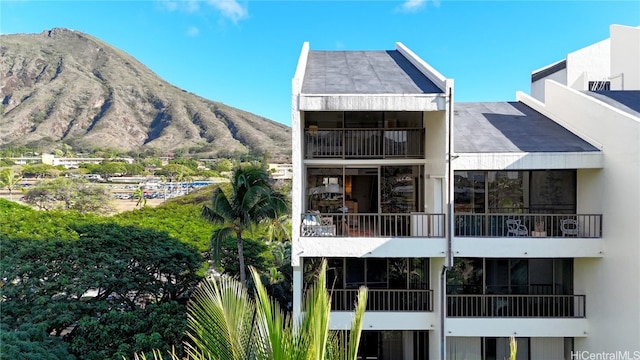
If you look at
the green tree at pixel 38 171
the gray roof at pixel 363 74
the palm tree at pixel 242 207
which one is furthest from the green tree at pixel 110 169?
the gray roof at pixel 363 74

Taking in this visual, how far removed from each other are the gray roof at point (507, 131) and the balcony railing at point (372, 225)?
2.28 m

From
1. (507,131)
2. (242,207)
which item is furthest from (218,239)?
(507,131)

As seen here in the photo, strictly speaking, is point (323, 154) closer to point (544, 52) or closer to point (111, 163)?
point (544, 52)

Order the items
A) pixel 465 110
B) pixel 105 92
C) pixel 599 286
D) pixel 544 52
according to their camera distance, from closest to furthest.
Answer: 1. pixel 599 286
2. pixel 465 110
3. pixel 544 52
4. pixel 105 92

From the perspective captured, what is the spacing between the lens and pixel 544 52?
81.8ft

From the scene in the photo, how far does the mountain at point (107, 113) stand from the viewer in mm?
79000

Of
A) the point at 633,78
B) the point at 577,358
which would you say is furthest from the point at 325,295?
the point at 633,78

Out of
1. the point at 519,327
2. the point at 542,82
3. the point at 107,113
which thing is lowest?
the point at 519,327

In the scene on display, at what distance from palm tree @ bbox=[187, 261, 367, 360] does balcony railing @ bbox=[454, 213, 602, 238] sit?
27.5 feet

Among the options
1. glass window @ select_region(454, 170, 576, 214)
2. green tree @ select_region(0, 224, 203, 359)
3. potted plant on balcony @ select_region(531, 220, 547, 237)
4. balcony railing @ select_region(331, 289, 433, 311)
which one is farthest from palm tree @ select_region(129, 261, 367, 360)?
green tree @ select_region(0, 224, 203, 359)

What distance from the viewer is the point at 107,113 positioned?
3428 inches

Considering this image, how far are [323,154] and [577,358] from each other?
381 inches

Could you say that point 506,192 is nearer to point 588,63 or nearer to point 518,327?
point 518,327

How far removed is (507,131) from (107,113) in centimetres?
9496
